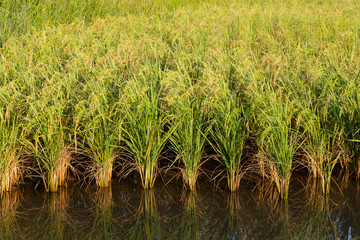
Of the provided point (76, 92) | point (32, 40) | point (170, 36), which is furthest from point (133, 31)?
point (76, 92)

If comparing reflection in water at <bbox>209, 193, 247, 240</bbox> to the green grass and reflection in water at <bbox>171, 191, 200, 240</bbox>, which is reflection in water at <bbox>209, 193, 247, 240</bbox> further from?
the green grass

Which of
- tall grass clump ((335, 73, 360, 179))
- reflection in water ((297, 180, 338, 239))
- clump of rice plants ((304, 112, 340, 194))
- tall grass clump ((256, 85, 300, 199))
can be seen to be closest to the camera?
reflection in water ((297, 180, 338, 239))

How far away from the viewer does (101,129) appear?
347 cm

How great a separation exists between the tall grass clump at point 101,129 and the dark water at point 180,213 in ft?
0.58

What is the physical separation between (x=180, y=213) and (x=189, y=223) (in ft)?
0.52

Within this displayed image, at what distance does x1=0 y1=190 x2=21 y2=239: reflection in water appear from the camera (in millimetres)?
2836

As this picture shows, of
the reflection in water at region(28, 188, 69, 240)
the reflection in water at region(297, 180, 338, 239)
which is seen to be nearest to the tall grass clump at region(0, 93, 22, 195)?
the reflection in water at region(28, 188, 69, 240)

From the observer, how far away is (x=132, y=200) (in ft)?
10.9

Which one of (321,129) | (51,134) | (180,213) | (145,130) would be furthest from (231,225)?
(51,134)

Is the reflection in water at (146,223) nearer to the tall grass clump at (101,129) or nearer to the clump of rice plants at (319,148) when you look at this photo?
the tall grass clump at (101,129)

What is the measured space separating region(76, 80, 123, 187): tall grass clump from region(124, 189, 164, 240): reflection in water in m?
0.42

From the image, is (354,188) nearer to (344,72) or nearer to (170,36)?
(344,72)

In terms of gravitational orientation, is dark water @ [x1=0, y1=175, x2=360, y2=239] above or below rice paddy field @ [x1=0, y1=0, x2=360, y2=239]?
below

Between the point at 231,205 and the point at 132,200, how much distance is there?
2.57ft
